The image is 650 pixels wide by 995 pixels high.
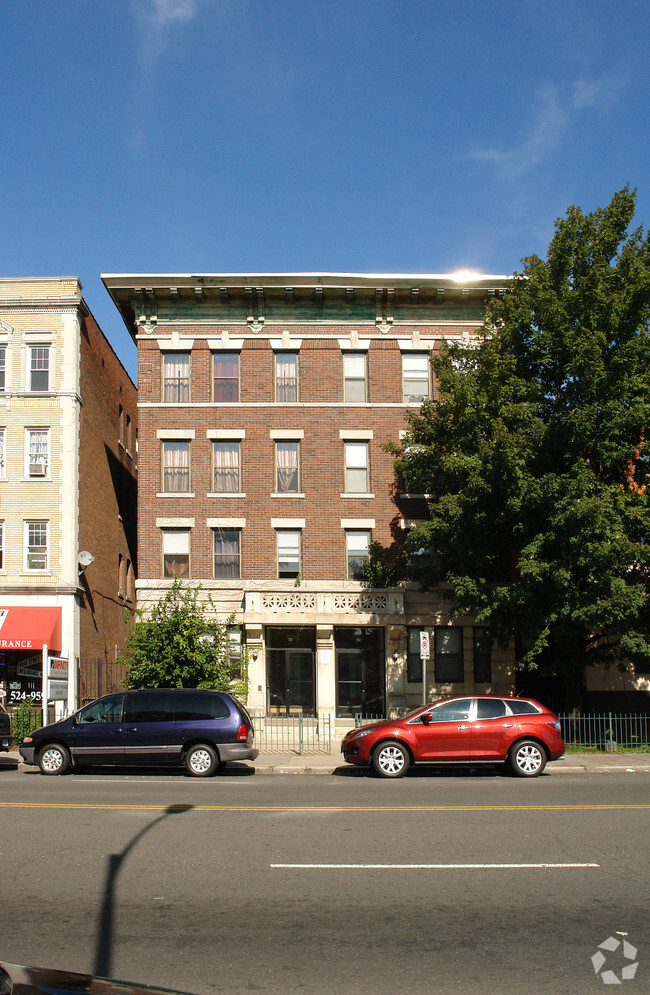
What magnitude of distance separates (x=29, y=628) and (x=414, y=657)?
1177 cm

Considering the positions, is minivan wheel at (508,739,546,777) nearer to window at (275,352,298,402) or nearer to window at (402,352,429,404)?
window at (402,352,429,404)

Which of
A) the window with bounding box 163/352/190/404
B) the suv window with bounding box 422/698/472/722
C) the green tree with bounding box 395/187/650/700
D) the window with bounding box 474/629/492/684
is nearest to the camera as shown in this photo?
the suv window with bounding box 422/698/472/722

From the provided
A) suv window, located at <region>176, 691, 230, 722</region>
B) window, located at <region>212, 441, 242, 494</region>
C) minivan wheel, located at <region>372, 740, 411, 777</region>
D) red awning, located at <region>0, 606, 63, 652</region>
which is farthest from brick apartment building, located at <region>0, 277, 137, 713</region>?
minivan wheel, located at <region>372, 740, 411, 777</region>

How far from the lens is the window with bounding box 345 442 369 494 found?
90.7ft

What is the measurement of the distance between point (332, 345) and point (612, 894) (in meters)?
22.6

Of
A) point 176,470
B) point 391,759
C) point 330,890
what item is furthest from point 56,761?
point 176,470

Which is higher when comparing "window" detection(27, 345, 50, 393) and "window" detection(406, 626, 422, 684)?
"window" detection(27, 345, 50, 393)

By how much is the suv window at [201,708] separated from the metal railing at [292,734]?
13.3ft

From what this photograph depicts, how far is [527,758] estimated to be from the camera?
16125 millimetres

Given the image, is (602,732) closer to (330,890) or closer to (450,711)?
(450,711)

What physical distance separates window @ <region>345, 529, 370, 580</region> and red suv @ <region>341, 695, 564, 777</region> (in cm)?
1113

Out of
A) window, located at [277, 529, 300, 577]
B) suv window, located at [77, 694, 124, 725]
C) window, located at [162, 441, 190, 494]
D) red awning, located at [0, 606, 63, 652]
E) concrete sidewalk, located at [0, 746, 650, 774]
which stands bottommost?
concrete sidewalk, located at [0, 746, 650, 774]

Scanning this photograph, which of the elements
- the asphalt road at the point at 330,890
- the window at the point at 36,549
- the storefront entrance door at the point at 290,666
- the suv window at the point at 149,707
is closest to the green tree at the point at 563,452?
the storefront entrance door at the point at 290,666

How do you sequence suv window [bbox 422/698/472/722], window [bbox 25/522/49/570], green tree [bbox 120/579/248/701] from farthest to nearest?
window [bbox 25/522/49/570] < green tree [bbox 120/579/248/701] < suv window [bbox 422/698/472/722]
